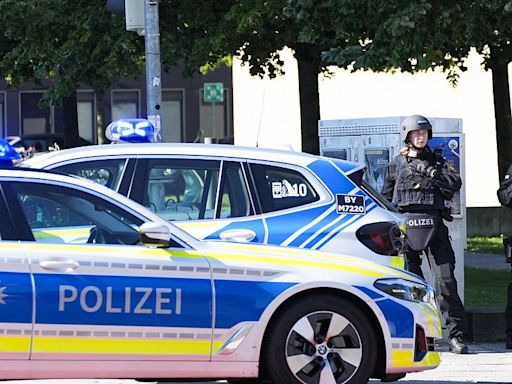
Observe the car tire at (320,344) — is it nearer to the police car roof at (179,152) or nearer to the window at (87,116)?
the police car roof at (179,152)

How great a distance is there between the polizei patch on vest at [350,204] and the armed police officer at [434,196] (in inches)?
59.5

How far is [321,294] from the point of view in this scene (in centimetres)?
760

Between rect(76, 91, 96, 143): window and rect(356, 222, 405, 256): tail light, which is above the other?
rect(76, 91, 96, 143): window

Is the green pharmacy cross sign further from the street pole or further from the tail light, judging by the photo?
the tail light

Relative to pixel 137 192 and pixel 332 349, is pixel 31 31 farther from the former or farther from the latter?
pixel 332 349

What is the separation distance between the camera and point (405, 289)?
25.6 ft

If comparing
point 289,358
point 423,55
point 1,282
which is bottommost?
point 289,358

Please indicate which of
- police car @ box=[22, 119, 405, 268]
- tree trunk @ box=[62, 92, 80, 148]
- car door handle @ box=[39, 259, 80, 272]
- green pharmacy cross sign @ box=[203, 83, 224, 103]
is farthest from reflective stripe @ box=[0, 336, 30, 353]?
green pharmacy cross sign @ box=[203, 83, 224, 103]

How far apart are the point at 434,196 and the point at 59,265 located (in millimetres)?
4173

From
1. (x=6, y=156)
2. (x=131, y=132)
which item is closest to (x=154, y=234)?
(x=6, y=156)

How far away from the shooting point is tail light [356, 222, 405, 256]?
8961 millimetres

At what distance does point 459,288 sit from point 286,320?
4.41 meters

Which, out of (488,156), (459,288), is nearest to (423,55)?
(459,288)

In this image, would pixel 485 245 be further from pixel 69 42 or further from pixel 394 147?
pixel 394 147
